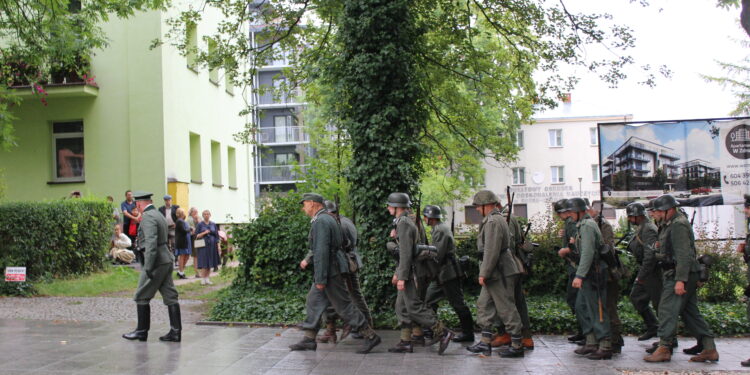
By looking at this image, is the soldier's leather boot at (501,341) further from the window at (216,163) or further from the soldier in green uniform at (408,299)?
the window at (216,163)

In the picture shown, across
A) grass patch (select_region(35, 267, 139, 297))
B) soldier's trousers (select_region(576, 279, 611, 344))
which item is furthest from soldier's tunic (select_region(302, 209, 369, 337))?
grass patch (select_region(35, 267, 139, 297))

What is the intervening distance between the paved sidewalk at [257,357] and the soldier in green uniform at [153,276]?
23 cm

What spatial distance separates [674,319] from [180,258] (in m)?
11.3

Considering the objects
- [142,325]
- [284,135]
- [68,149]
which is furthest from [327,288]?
[284,135]

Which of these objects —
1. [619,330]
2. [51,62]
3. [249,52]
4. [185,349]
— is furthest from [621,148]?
[51,62]

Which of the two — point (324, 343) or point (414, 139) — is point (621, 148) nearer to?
point (414, 139)

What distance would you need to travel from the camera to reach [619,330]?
893cm

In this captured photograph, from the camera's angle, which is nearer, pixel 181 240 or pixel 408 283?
pixel 408 283

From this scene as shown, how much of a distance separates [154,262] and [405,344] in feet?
11.3

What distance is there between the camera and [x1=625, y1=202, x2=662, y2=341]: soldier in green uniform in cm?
921

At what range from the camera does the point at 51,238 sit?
13.9 m

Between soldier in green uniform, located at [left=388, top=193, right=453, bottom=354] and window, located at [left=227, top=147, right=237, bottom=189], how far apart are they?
19426mm

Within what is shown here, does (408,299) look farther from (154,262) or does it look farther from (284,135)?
(284,135)

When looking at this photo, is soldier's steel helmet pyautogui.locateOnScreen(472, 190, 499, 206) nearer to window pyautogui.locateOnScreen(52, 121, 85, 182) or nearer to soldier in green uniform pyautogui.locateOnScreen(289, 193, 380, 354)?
soldier in green uniform pyautogui.locateOnScreen(289, 193, 380, 354)
